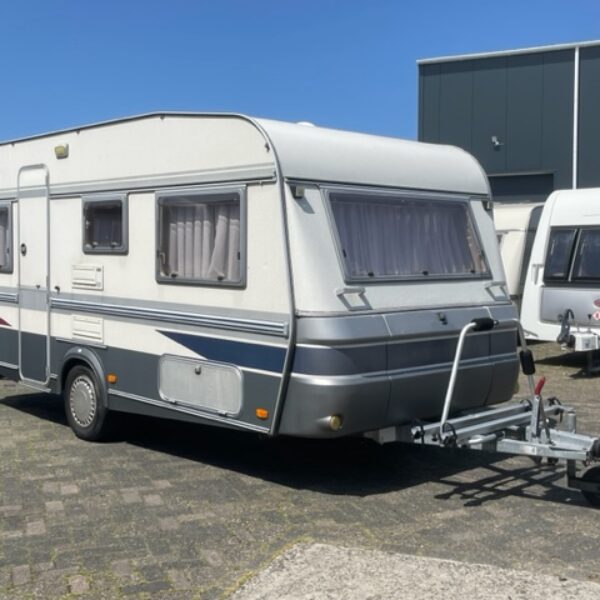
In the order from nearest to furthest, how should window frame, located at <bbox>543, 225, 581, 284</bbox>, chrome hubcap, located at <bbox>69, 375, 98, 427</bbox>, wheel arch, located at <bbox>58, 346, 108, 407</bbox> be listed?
wheel arch, located at <bbox>58, 346, 108, 407</bbox>
chrome hubcap, located at <bbox>69, 375, 98, 427</bbox>
window frame, located at <bbox>543, 225, 581, 284</bbox>

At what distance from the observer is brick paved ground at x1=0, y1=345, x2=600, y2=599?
4.46 m

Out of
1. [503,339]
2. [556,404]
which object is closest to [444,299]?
[503,339]

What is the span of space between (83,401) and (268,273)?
2.46 metres

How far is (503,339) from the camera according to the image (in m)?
6.36

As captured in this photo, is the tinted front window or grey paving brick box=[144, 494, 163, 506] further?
the tinted front window

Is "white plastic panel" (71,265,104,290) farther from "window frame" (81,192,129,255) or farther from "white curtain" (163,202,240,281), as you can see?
"white curtain" (163,202,240,281)

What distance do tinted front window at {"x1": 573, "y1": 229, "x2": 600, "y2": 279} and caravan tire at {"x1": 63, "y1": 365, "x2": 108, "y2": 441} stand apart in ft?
21.9

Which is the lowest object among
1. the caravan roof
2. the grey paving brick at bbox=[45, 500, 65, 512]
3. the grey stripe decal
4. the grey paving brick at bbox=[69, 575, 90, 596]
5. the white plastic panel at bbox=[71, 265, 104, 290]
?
the grey paving brick at bbox=[69, 575, 90, 596]

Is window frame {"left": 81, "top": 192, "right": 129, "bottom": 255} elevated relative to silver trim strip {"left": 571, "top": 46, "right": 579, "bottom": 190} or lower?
lower

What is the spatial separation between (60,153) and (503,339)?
390 cm

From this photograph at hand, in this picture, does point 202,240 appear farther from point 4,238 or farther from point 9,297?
point 4,238

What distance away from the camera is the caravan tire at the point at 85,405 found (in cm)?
693

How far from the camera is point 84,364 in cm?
711

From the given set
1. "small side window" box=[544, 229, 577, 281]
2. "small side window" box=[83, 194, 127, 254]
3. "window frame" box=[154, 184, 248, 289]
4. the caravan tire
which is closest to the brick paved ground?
the caravan tire
